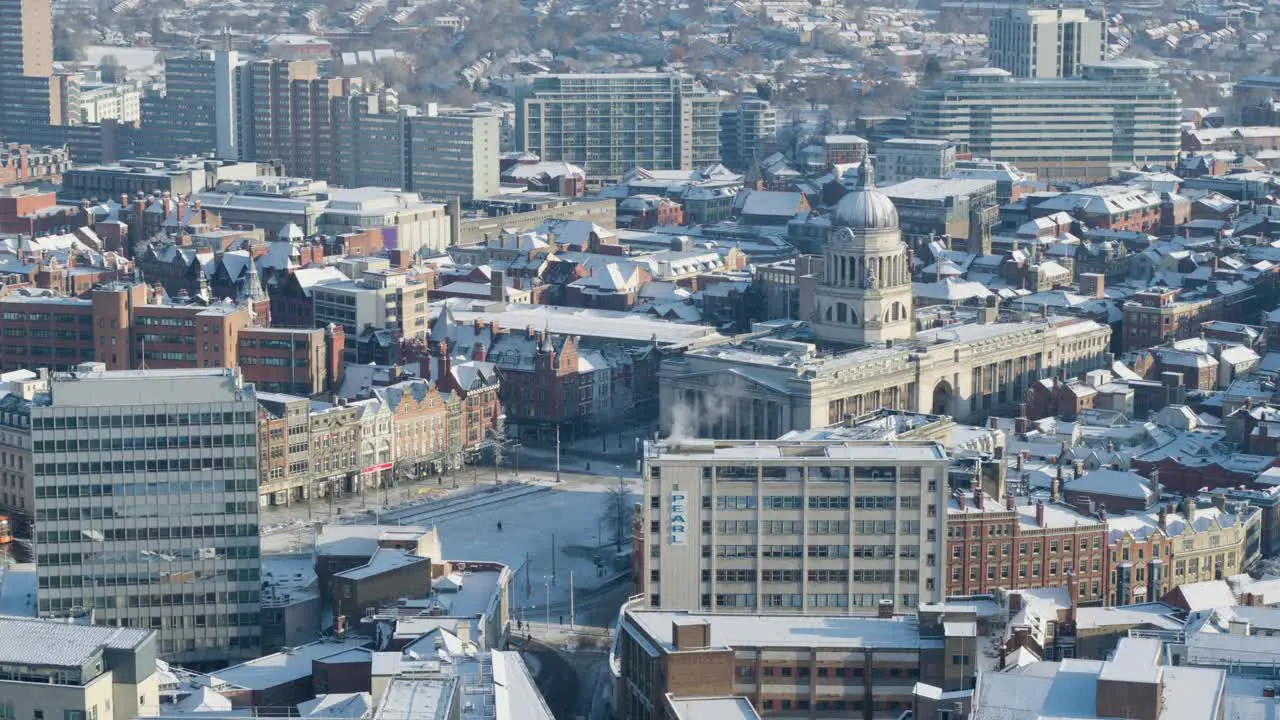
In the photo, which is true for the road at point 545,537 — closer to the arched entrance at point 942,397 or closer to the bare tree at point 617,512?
the bare tree at point 617,512

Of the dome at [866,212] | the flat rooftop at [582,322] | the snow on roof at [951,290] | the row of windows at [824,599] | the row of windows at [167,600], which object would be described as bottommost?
the row of windows at [167,600]

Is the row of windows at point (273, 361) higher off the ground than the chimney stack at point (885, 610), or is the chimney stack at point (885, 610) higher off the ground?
the row of windows at point (273, 361)

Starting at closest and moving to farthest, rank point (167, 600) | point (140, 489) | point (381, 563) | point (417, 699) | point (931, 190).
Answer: point (417, 699) < point (140, 489) < point (167, 600) < point (381, 563) < point (931, 190)

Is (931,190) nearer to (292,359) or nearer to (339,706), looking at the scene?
(292,359)

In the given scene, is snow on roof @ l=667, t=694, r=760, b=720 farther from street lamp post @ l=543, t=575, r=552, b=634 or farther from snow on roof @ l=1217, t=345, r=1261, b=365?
snow on roof @ l=1217, t=345, r=1261, b=365

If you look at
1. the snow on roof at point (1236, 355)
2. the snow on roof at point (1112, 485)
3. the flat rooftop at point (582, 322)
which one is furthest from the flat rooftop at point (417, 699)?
the snow on roof at point (1236, 355)

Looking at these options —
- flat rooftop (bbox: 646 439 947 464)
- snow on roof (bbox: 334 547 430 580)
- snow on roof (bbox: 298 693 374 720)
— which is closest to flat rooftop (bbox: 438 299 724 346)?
snow on roof (bbox: 334 547 430 580)

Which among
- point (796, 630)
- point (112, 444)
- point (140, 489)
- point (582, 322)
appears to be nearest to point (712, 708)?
point (796, 630)
